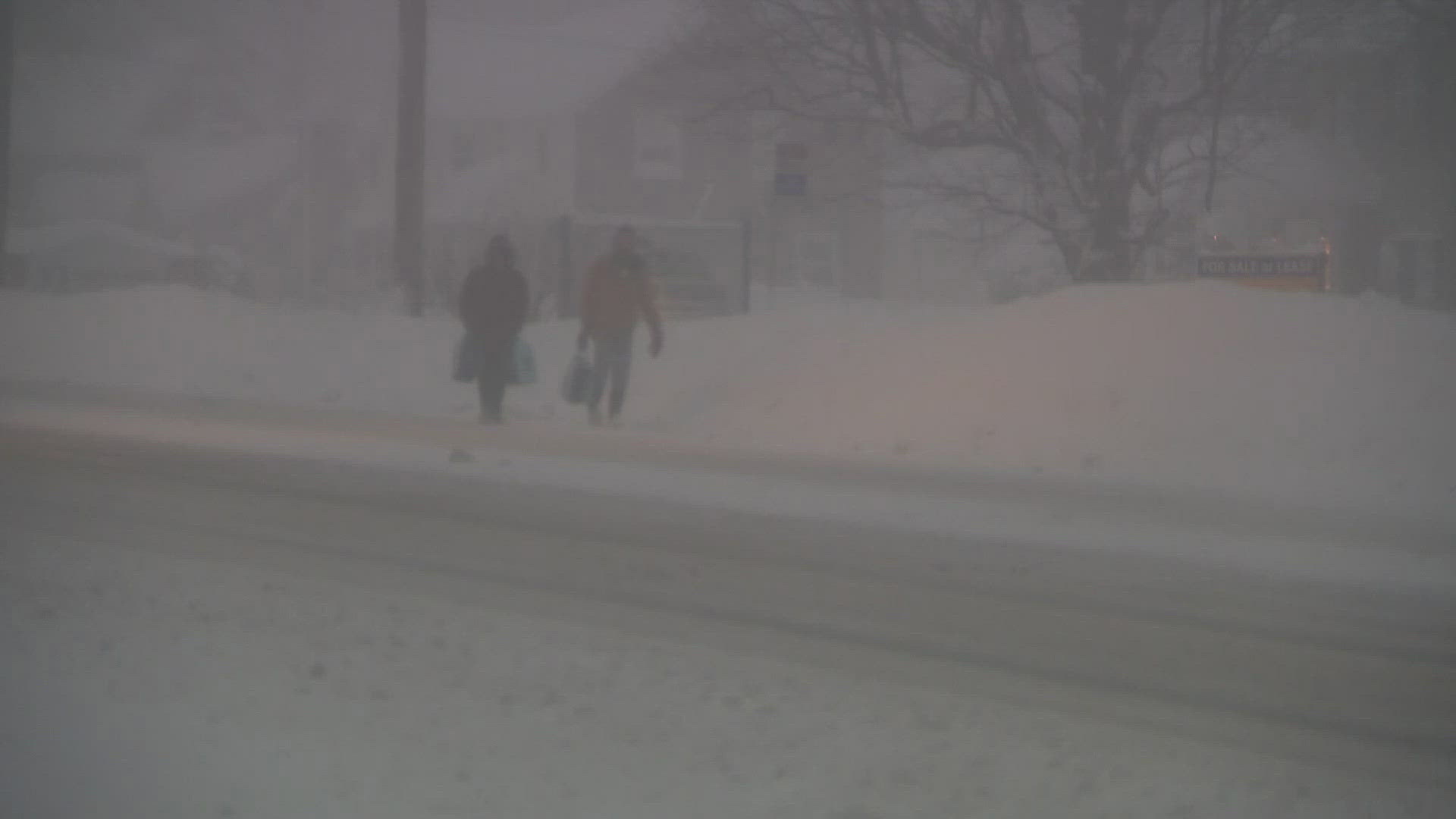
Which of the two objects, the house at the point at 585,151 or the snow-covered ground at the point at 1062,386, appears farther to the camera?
the house at the point at 585,151

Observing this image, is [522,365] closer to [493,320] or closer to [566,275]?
[493,320]

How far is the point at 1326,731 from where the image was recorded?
639 centimetres

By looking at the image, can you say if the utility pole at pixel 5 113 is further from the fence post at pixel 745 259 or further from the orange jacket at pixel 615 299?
the orange jacket at pixel 615 299

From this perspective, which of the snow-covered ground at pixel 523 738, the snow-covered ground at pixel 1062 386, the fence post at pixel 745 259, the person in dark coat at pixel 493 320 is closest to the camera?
the snow-covered ground at pixel 523 738

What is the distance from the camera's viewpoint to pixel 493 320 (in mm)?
16688

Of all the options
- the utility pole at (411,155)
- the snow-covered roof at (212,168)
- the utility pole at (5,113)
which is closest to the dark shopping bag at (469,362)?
the utility pole at (411,155)

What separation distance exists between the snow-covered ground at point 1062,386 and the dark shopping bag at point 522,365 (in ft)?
2.64

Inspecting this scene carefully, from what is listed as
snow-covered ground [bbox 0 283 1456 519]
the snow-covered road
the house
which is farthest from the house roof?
the snow-covered road

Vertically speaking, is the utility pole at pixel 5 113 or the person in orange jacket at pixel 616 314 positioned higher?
the utility pole at pixel 5 113

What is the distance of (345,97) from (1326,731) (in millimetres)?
48228

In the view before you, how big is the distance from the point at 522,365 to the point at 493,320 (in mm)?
511

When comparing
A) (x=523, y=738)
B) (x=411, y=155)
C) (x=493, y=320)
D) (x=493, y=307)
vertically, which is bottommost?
(x=523, y=738)

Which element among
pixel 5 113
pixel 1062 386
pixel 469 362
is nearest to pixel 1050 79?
pixel 1062 386

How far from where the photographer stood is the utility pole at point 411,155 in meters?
25.2
